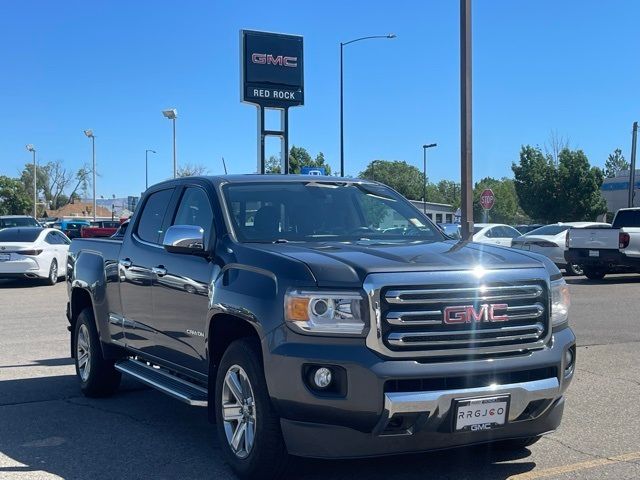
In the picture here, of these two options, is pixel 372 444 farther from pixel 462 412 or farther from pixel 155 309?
pixel 155 309

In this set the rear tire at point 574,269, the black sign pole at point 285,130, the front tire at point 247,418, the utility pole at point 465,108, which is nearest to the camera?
the front tire at point 247,418

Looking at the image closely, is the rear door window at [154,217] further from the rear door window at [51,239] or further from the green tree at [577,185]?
the green tree at [577,185]

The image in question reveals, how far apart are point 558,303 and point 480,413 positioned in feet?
3.39

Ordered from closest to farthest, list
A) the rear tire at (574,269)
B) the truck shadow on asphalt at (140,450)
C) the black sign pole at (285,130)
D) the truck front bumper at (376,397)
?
the truck front bumper at (376,397) → the truck shadow on asphalt at (140,450) → the black sign pole at (285,130) → the rear tire at (574,269)

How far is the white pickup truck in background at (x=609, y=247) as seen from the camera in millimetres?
17672

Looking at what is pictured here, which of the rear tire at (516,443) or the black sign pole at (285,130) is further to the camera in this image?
the black sign pole at (285,130)

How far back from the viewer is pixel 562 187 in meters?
48.9

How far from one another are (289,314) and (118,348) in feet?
10.2

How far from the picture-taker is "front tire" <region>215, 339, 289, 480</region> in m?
4.21

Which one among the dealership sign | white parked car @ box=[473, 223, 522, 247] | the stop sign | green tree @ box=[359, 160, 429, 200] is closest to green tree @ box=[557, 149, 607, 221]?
the stop sign

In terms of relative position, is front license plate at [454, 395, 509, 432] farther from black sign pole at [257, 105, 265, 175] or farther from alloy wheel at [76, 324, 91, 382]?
black sign pole at [257, 105, 265, 175]

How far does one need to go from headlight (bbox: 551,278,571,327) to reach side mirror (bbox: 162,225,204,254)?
2.32 meters

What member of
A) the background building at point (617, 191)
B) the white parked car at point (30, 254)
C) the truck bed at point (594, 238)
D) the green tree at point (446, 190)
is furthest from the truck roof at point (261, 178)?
the green tree at point (446, 190)

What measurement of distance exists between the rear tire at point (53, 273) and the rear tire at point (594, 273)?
13605 millimetres
